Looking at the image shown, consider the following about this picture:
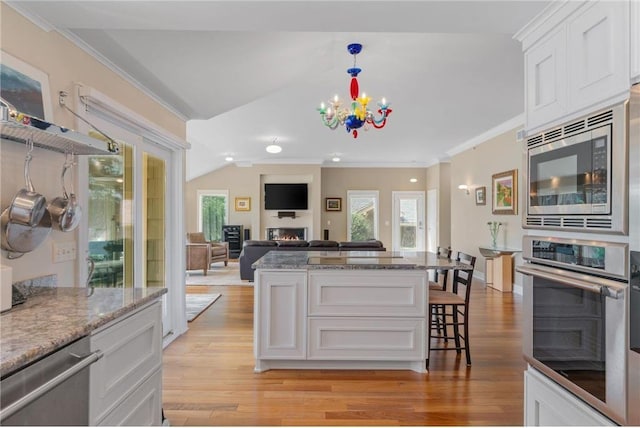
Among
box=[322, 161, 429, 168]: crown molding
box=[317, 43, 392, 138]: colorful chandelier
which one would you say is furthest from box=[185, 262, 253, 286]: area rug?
box=[322, 161, 429, 168]: crown molding

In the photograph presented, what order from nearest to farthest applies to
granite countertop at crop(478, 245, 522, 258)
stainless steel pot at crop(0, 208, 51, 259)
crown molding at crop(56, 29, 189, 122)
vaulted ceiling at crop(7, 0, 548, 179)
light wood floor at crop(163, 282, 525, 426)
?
stainless steel pot at crop(0, 208, 51, 259) < vaulted ceiling at crop(7, 0, 548, 179) < crown molding at crop(56, 29, 189, 122) < light wood floor at crop(163, 282, 525, 426) < granite countertop at crop(478, 245, 522, 258)

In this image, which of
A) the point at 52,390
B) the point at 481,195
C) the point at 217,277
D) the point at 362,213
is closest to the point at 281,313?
the point at 52,390

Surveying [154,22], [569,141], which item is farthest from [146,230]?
[569,141]

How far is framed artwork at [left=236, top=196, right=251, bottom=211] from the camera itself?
992 cm

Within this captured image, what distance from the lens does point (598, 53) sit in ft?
4.38

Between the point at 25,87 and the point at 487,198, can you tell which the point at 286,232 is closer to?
the point at 487,198

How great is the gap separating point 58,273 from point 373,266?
208 centimetres

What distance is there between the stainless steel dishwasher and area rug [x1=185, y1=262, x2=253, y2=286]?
5.31 meters

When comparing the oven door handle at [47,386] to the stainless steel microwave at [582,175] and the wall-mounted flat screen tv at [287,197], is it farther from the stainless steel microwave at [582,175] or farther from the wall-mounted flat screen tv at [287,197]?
the wall-mounted flat screen tv at [287,197]

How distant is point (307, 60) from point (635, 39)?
3.01 meters

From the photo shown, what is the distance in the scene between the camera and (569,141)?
4.64 ft

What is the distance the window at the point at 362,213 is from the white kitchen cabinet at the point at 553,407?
28.8 ft

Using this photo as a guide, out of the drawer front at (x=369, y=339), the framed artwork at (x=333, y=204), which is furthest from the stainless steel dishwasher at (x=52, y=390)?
the framed artwork at (x=333, y=204)

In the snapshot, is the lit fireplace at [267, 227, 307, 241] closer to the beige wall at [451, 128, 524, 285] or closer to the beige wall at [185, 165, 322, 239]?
the beige wall at [185, 165, 322, 239]
